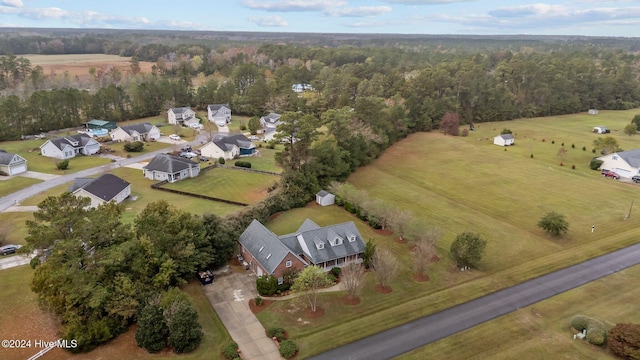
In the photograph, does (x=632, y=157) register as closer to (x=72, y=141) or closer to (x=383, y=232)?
(x=383, y=232)

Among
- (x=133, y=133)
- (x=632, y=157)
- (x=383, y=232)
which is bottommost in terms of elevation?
(x=133, y=133)

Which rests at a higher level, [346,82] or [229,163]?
[346,82]

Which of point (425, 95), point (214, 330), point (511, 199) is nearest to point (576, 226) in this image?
point (511, 199)

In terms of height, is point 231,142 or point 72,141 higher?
point 231,142

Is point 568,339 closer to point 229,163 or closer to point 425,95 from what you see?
point 229,163

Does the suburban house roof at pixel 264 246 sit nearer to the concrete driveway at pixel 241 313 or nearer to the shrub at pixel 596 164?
the concrete driveway at pixel 241 313

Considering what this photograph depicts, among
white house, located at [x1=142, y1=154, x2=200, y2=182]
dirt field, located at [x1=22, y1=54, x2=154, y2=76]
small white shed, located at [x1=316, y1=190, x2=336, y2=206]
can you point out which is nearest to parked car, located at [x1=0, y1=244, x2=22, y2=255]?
white house, located at [x1=142, y1=154, x2=200, y2=182]

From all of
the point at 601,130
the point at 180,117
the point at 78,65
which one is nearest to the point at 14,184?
the point at 180,117
